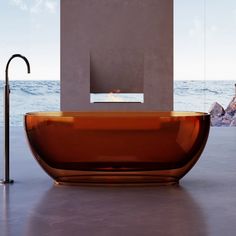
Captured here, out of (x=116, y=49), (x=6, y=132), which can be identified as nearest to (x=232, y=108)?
(x=116, y=49)

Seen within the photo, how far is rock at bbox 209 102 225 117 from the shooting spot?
775cm

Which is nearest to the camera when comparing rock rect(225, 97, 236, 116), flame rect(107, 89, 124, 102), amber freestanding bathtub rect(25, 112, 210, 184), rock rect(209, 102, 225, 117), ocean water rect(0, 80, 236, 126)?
amber freestanding bathtub rect(25, 112, 210, 184)

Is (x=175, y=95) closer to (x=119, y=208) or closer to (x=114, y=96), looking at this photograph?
(x=114, y=96)

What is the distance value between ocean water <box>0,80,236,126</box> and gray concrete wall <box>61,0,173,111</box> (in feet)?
10.1

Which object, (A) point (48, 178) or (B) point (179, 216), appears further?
(A) point (48, 178)

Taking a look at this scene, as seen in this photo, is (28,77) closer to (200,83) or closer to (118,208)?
(200,83)

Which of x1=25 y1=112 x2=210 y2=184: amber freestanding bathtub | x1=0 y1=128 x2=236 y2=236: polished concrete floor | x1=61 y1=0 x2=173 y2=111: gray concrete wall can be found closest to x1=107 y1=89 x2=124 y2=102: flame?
x1=61 y1=0 x2=173 y2=111: gray concrete wall

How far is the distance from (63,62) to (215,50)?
339 cm

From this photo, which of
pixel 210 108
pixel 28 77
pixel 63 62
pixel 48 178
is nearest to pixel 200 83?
pixel 210 108

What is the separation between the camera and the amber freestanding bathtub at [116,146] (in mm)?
905

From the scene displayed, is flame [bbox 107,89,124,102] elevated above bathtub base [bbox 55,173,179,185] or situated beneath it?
elevated above

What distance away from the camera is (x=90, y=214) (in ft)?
2.40

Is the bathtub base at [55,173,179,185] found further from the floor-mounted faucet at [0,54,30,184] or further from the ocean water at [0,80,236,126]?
the ocean water at [0,80,236,126]

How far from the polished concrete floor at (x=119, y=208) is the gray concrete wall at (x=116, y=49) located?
3599 mm
